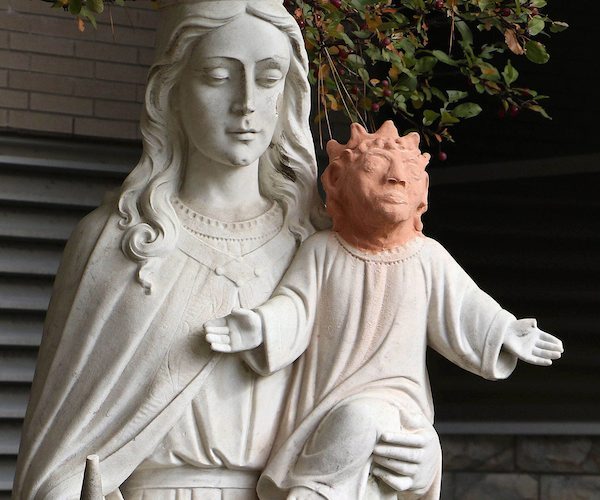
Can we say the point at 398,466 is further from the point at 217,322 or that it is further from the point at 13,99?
the point at 13,99

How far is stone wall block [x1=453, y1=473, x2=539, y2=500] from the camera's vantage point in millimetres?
7547

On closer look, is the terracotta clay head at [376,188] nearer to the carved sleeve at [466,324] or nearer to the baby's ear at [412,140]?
the baby's ear at [412,140]

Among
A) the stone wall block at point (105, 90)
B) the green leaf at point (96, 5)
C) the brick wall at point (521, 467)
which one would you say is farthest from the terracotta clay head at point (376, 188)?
the brick wall at point (521, 467)

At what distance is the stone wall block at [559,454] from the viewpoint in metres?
7.59

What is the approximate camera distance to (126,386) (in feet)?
13.6

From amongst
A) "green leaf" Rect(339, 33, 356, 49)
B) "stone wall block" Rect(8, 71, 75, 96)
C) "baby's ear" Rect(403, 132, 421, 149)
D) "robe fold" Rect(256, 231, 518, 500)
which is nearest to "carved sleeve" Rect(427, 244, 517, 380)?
"robe fold" Rect(256, 231, 518, 500)

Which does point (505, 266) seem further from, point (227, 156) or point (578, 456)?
point (227, 156)

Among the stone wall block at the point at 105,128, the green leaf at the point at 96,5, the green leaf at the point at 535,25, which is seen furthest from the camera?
the stone wall block at the point at 105,128

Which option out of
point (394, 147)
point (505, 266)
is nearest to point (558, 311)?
point (505, 266)

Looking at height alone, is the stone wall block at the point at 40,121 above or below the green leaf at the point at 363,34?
below

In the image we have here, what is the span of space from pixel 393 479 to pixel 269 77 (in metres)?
0.94

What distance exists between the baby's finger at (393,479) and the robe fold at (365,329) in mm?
146

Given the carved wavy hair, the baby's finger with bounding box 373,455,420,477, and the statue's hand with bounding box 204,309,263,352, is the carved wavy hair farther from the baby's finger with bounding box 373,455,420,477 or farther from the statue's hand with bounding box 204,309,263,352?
the baby's finger with bounding box 373,455,420,477

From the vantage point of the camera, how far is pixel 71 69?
746 cm
